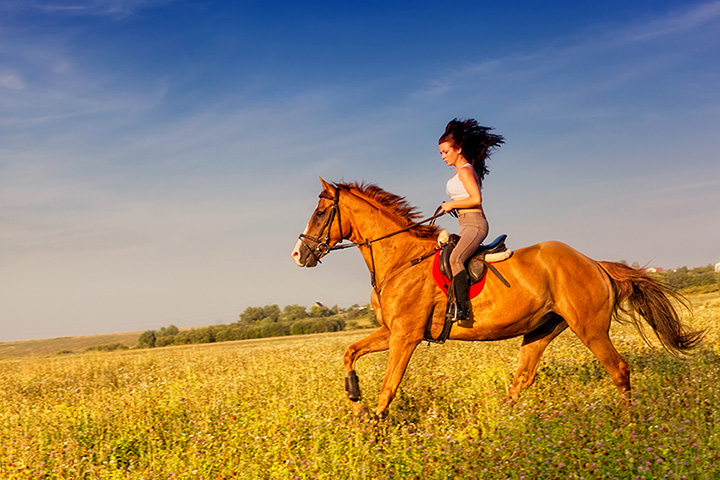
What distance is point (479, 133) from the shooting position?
7.35 meters

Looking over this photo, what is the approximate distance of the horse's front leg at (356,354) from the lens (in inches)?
270

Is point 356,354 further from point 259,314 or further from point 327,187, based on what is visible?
point 259,314

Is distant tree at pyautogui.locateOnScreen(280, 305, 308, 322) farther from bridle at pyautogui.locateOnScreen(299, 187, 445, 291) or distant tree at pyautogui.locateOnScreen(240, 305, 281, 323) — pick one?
bridle at pyautogui.locateOnScreen(299, 187, 445, 291)

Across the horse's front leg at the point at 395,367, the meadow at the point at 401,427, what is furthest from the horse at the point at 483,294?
the meadow at the point at 401,427

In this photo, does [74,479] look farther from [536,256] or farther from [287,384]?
[536,256]

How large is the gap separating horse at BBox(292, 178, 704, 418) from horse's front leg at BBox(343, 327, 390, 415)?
1cm

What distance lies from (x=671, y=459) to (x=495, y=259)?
299 cm

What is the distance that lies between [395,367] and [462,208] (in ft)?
6.91

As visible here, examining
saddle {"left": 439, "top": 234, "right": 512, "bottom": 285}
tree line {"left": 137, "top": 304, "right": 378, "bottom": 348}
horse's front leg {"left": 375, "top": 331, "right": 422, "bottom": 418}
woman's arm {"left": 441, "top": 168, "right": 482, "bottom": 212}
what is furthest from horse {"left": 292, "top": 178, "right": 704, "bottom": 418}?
tree line {"left": 137, "top": 304, "right": 378, "bottom": 348}

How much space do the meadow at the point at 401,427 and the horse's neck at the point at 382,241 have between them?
1.17 meters

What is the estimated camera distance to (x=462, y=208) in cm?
691

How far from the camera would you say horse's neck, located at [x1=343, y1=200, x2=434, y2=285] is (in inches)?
287

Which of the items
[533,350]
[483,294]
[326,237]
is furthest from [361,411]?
[533,350]

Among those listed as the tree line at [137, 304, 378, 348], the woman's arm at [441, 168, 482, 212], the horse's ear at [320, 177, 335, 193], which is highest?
the horse's ear at [320, 177, 335, 193]
